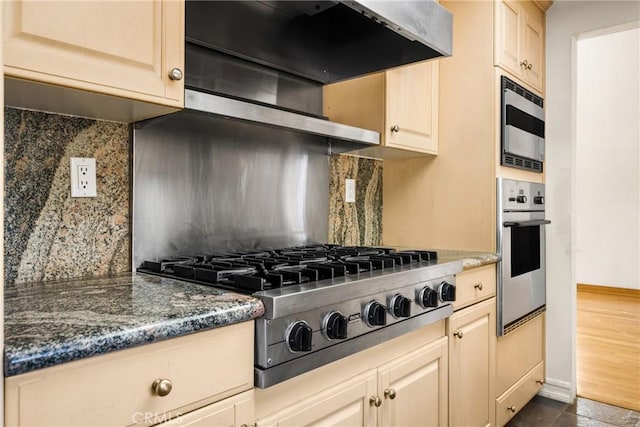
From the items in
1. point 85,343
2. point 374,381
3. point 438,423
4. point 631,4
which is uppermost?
point 631,4

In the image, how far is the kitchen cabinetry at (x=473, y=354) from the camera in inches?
69.4

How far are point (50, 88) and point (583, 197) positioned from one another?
19.8 feet

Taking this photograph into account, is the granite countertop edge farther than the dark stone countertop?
Yes

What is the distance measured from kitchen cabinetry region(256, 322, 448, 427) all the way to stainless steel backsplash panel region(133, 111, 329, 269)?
2.23ft

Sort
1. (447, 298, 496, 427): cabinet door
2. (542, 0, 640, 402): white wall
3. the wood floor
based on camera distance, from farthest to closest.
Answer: the wood floor < (542, 0, 640, 402): white wall < (447, 298, 496, 427): cabinet door

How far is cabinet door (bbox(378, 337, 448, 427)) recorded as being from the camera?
1.39 m

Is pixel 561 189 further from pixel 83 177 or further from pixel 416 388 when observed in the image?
pixel 83 177

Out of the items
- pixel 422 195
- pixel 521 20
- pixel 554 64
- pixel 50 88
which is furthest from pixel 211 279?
pixel 554 64

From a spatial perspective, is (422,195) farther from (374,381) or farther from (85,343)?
(85,343)

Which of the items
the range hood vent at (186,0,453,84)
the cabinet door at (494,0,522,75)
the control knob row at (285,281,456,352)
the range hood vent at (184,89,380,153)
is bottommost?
the control knob row at (285,281,456,352)

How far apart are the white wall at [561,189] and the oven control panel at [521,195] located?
0.14m

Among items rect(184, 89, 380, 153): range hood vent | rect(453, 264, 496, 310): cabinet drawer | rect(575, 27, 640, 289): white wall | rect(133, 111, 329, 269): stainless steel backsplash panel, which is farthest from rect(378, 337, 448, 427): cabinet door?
rect(575, 27, 640, 289): white wall

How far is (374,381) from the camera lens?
4.39 feet

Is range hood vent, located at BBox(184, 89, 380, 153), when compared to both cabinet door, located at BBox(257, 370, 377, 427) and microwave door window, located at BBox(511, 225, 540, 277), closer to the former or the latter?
cabinet door, located at BBox(257, 370, 377, 427)
